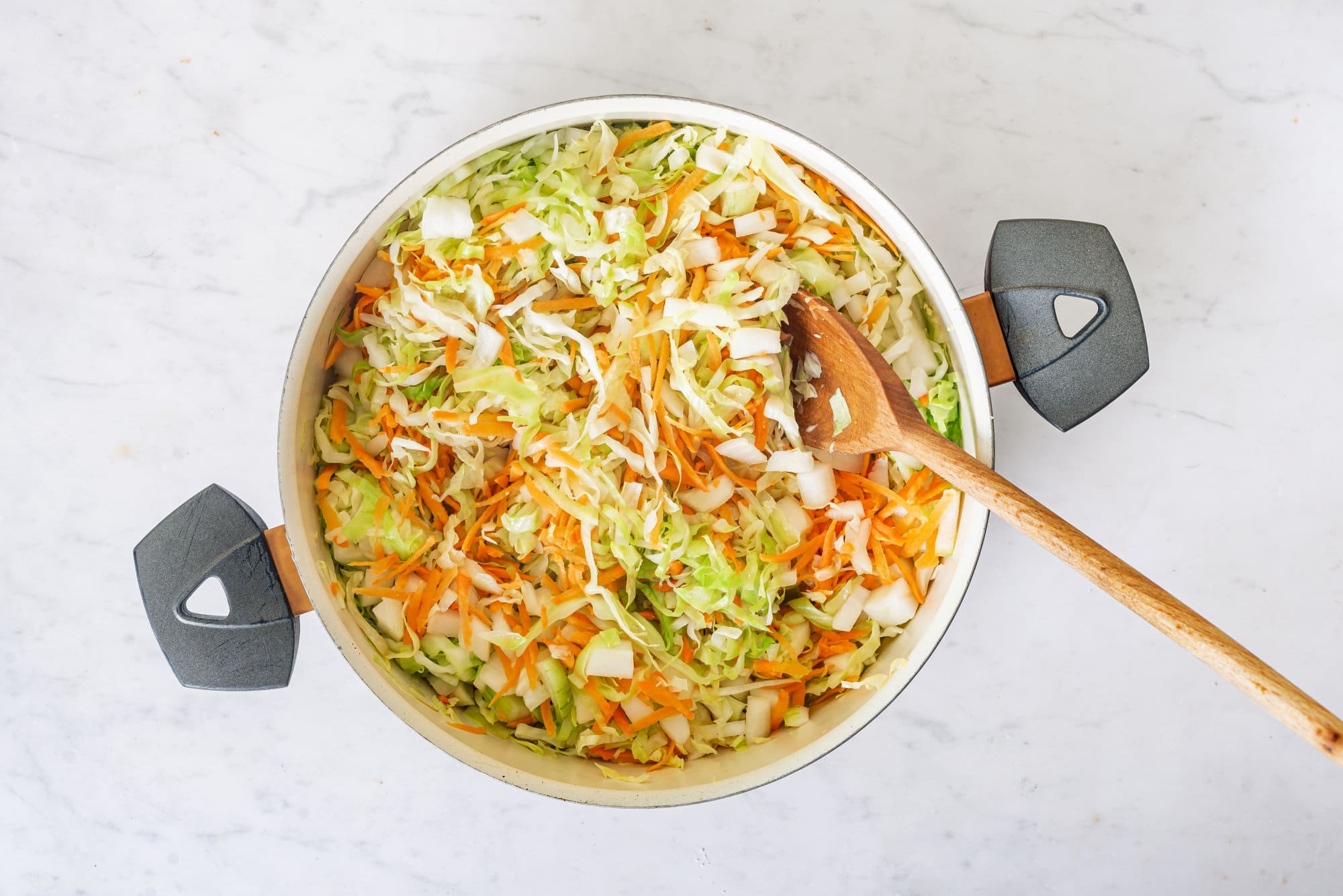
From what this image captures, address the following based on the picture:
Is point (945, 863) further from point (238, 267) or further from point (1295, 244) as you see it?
point (238, 267)

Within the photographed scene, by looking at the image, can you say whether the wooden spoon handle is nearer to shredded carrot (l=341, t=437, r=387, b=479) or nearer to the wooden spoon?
the wooden spoon

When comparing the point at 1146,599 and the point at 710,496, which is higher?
the point at 1146,599

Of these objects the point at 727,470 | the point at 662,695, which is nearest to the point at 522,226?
the point at 727,470

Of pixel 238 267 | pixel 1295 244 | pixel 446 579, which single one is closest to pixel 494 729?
pixel 446 579

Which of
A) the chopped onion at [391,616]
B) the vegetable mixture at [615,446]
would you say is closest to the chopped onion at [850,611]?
the vegetable mixture at [615,446]

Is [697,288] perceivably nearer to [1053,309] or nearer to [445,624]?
[1053,309]

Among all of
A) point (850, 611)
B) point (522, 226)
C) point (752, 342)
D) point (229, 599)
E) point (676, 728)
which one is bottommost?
point (676, 728)

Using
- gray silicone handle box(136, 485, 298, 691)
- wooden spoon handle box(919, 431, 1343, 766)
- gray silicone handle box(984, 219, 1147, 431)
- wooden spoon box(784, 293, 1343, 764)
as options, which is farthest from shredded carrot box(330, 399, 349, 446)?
gray silicone handle box(984, 219, 1147, 431)

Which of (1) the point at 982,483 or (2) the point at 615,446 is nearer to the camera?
(1) the point at 982,483
